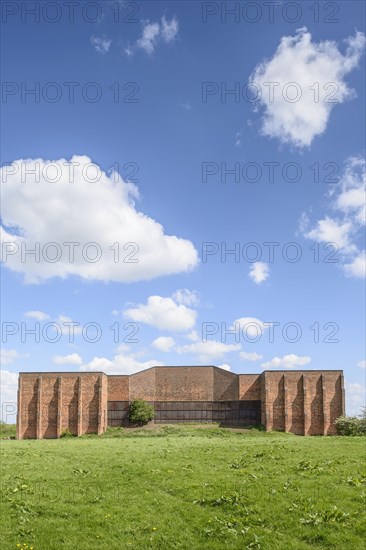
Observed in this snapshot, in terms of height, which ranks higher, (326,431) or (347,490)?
(347,490)

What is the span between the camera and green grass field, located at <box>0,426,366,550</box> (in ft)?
46.2

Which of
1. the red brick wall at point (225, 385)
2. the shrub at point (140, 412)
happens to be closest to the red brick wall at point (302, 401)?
the red brick wall at point (225, 385)

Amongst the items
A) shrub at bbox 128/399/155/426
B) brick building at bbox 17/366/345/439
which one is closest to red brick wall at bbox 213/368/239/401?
brick building at bbox 17/366/345/439

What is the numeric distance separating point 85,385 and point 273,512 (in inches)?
2008

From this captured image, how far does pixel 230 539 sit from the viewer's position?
45.4 ft

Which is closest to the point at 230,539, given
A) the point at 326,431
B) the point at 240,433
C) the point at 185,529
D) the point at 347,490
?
the point at 185,529

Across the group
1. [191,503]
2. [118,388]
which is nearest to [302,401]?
[118,388]

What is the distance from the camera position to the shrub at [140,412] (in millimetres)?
63500

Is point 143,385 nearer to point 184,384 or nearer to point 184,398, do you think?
point 184,384

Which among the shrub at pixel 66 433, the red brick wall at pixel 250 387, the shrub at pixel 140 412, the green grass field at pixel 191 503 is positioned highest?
the red brick wall at pixel 250 387

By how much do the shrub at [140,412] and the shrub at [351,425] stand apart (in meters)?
21.2

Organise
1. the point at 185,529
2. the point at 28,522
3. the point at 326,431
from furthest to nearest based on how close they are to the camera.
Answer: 1. the point at 326,431
2. the point at 28,522
3. the point at 185,529

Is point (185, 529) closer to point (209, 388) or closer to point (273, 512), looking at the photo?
point (273, 512)

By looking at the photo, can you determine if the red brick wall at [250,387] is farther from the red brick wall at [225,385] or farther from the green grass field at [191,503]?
the green grass field at [191,503]
